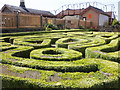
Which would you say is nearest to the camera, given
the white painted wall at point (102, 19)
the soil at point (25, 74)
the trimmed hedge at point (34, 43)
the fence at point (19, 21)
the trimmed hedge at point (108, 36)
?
the soil at point (25, 74)

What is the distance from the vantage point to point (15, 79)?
3.55 metres

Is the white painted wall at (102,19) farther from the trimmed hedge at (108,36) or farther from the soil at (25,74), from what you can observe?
the soil at (25,74)

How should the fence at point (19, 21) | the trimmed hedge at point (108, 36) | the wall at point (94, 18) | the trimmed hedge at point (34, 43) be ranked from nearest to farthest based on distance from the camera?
the trimmed hedge at point (34, 43) → the trimmed hedge at point (108, 36) → the fence at point (19, 21) → the wall at point (94, 18)

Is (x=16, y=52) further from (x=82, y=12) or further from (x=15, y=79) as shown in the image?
(x=82, y=12)

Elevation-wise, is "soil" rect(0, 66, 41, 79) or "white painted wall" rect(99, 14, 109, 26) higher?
"white painted wall" rect(99, 14, 109, 26)

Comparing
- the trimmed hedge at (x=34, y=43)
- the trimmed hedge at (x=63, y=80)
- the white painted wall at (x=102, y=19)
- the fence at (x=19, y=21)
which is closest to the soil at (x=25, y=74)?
the trimmed hedge at (x=63, y=80)

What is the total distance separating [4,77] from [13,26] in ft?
59.0

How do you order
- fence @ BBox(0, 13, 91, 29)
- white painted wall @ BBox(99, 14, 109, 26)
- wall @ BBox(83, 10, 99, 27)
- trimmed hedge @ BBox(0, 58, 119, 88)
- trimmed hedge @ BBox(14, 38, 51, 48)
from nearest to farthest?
trimmed hedge @ BBox(0, 58, 119, 88) → trimmed hedge @ BBox(14, 38, 51, 48) → fence @ BBox(0, 13, 91, 29) → wall @ BBox(83, 10, 99, 27) → white painted wall @ BBox(99, 14, 109, 26)

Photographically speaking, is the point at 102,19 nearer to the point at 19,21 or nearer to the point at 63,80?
the point at 19,21

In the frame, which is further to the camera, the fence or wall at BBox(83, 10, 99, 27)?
wall at BBox(83, 10, 99, 27)

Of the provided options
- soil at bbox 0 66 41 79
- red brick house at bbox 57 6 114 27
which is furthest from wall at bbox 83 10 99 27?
soil at bbox 0 66 41 79

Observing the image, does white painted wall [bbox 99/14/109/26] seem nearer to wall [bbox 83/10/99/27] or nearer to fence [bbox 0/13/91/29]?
wall [bbox 83/10/99/27]

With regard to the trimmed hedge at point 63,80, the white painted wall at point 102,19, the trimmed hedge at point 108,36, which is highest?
the white painted wall at point 102,19

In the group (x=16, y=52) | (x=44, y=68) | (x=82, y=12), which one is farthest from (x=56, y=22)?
(x=44, y=68)
